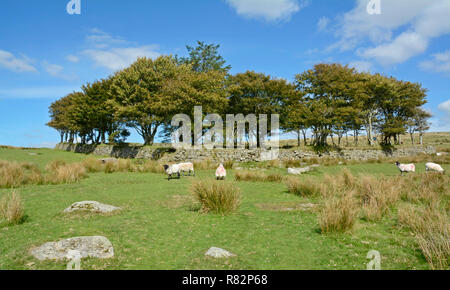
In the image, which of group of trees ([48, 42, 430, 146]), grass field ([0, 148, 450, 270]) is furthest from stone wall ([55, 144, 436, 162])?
grass field ([0, 148, 450, 270])

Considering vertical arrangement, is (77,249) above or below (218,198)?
below

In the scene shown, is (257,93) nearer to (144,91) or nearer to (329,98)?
(329,98)

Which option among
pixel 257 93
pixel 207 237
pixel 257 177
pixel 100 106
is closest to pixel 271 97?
pixel 257 93

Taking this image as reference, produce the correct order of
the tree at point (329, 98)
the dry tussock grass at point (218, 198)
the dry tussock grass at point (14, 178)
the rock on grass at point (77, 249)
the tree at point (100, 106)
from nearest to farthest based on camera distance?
the rock on grass at point (77, 249)
the dry tussock grass at point (218, 198)
the dry tussock grass at point (14, 178)
the tree at point (329, 98)
the tree at point (100, 106)

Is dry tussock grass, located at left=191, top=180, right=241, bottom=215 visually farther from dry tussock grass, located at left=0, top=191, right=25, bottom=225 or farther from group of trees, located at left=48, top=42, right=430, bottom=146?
group of trees, located at left=48, top=42, right=430, bottom=146

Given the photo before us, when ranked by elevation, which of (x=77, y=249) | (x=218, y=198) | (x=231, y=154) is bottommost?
(x=77, y=249)

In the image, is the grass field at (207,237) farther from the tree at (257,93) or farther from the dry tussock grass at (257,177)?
the tree at (257,93)

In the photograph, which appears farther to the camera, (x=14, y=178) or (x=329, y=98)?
(x=329, y=98)

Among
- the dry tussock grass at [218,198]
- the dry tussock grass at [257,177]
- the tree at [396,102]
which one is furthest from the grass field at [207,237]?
the tree at [396,102]

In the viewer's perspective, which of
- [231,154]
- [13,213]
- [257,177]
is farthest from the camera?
[231,154]

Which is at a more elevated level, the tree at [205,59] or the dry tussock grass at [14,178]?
the tree at [205,59]

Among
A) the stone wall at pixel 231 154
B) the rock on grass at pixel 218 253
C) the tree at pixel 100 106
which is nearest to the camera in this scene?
the rock on grass at pixel 218 253

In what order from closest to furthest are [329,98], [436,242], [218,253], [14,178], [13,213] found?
[436,242] < [218,253] < [13,213] < [14,178] < [329,98]
